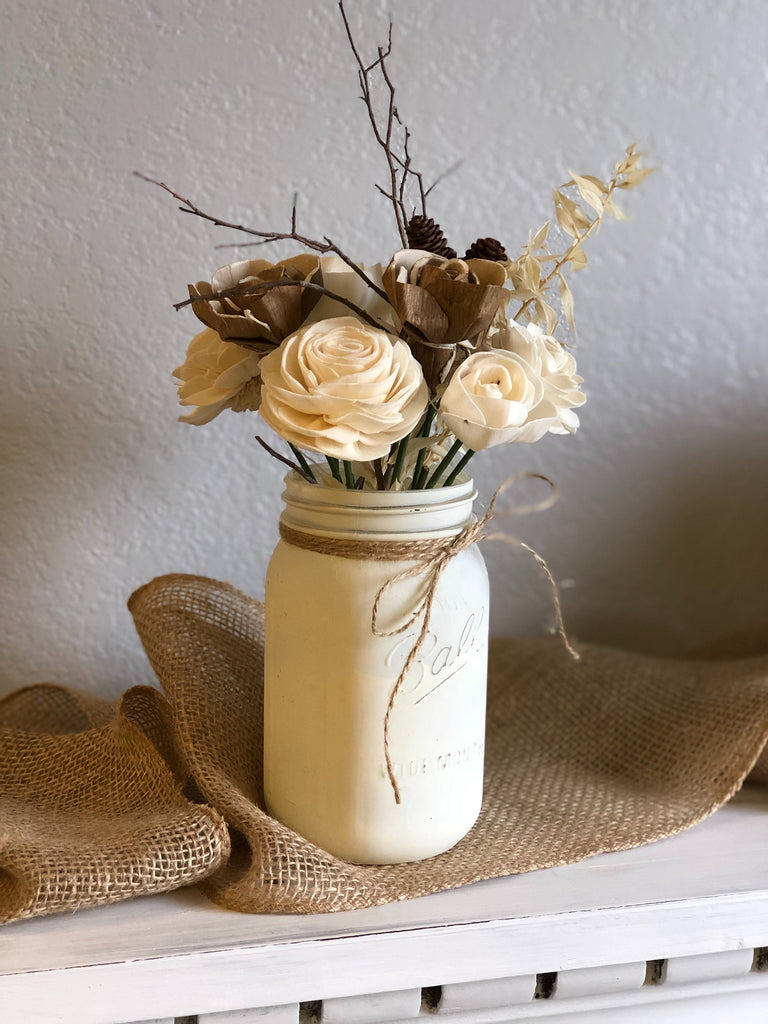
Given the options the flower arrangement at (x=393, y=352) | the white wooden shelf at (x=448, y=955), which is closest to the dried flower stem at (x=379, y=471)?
the flower arrangement at (x=393, y=352)

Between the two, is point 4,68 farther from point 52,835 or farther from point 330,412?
point 52,835

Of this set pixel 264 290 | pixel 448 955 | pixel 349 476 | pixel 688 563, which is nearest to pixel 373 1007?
pixel 448 955

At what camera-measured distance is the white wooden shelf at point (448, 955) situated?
0.55 meters

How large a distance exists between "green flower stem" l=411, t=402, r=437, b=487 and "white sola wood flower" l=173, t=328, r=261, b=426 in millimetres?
109

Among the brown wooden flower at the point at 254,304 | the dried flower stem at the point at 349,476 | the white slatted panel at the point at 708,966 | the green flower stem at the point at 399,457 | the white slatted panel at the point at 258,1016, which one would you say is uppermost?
the brown wooden flower at the point at 254,304

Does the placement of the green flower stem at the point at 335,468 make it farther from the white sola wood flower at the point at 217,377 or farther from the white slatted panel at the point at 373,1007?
the white slatted panel at the point at 373,1007

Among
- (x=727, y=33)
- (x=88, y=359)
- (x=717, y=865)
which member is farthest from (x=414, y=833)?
(x=727, y=33)

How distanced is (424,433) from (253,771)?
27cm

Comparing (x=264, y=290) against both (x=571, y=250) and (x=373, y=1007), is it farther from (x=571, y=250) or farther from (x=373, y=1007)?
(x=373, y=1007)

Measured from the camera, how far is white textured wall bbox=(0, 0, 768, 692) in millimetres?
794

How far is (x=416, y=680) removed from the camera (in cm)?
62

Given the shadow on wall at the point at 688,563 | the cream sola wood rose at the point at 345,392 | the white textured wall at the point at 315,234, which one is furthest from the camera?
→ the shadow on wall at the point at 688,563

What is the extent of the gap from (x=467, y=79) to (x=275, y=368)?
0.42 metres

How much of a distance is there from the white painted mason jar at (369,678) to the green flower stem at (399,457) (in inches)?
0.6
